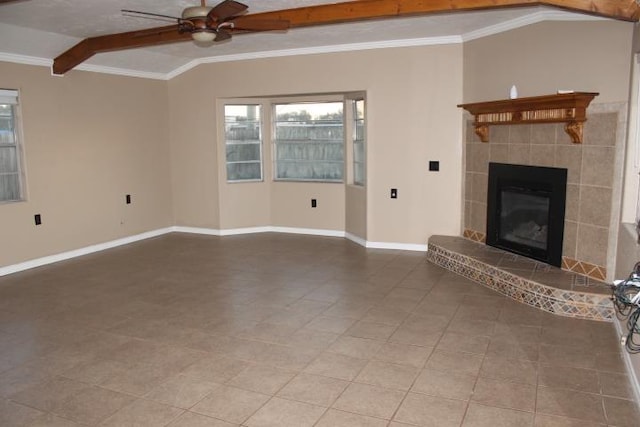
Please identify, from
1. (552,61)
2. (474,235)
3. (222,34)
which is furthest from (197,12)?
(474,235)

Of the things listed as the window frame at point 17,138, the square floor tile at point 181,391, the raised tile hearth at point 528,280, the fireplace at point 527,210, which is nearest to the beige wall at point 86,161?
the window frame at point 17,138

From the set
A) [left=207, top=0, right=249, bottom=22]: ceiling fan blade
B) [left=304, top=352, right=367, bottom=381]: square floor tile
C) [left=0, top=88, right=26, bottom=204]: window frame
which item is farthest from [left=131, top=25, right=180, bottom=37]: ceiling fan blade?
[left=304, top=352, right=367, bottom=381]: square floor tile

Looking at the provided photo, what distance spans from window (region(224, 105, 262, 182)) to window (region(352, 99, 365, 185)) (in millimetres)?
1567

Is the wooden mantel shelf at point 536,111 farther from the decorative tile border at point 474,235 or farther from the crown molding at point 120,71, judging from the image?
the crown molding at point 120,71

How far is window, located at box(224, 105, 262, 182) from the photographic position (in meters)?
7.73

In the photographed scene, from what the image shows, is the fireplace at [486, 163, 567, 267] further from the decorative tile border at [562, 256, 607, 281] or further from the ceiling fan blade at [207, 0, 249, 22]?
the ceiling fan blade at [207, 0, 249, 22]

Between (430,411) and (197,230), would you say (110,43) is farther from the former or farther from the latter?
(430,411)

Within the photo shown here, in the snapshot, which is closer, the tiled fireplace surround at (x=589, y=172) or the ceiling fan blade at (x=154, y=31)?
the tiled fireplace surround at (x=589, y=172)

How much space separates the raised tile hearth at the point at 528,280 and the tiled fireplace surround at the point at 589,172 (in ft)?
0.73

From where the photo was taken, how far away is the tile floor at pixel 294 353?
2857 mm

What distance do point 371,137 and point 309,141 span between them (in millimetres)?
1434

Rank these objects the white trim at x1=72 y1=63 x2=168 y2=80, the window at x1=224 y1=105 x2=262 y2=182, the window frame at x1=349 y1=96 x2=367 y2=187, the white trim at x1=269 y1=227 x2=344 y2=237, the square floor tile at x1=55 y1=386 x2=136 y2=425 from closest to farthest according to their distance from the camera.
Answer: the square floor tile at x1=55 y1=386 x2=136 y2=425 < the white trim at x1=72 y1=63 x2=168 y2=80 < the window frame at x1=349 y1=96 x2=367 y2=187 < the white trim at x1=269 y1=227 x2=344 y2=237 < the window at x1=224 y1=105 x2=262 y2=182

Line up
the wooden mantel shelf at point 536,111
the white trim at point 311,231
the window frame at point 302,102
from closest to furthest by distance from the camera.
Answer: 1. the wooden mantel shelf at point 536,111
2. the window frame at point 302,102
3. the white trim at point 311,231

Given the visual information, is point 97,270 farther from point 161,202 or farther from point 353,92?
point 353,92
